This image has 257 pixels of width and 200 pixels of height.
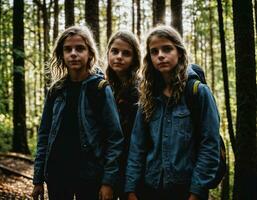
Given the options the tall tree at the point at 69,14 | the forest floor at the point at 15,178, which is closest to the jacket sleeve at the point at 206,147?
the forest floor at the point at 15,178

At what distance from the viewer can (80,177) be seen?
3373 millimetres

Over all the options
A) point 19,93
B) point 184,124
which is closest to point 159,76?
point 184,124

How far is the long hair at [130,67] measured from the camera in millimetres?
4004

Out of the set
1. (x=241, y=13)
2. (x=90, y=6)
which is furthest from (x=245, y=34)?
(x=90, y=6)

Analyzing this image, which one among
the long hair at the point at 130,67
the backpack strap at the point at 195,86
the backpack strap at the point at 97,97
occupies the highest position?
the long hair at the point at 130,67

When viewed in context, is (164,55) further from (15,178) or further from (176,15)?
(15,178)

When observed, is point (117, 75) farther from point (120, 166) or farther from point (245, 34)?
point (245, 34)

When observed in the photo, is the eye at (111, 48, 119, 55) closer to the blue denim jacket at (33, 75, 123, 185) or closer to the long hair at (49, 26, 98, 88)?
the long hair at (49, 26, 98, 88)

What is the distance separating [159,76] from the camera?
3410mm

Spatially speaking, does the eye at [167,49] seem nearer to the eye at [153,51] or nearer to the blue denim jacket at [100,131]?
the eye at [153,51]

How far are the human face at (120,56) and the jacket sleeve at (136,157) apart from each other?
87cm

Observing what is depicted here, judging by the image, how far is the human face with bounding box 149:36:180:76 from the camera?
319cm

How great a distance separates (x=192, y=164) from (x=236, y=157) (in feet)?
8.26

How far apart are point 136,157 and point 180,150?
1.40 ft
